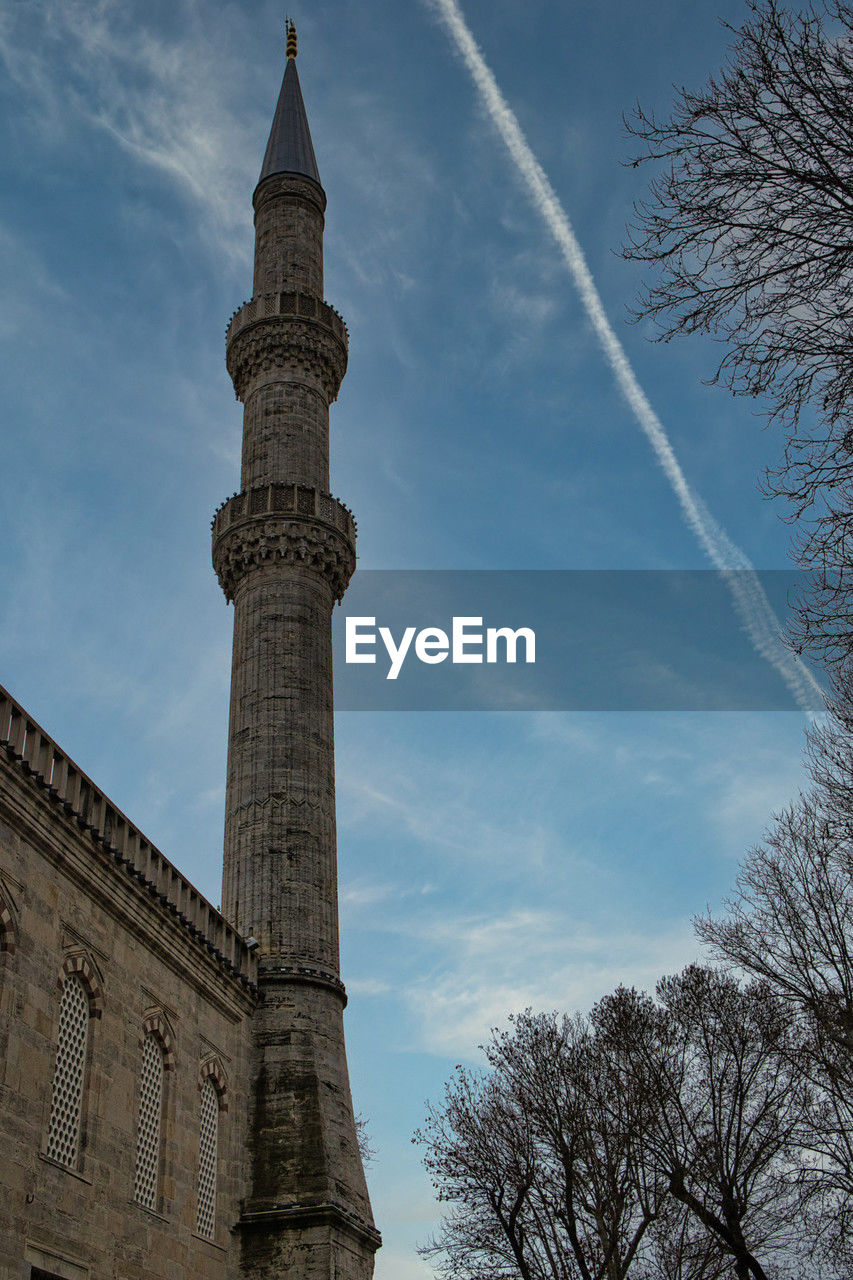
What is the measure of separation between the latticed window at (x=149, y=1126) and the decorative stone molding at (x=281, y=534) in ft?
40.8

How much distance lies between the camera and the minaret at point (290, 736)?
2012 cm

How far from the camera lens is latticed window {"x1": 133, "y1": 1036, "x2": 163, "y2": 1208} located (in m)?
16.2

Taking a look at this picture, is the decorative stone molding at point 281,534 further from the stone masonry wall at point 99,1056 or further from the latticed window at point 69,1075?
the latticed window at point 69,1075

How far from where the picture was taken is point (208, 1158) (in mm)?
18984

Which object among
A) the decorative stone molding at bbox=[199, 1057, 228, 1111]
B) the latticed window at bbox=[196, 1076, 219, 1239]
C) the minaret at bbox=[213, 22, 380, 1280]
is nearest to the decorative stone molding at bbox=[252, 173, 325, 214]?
the minaret at bbox=[213, 22, 380, 1280]

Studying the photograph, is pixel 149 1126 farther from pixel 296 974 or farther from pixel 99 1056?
pixel 296 974

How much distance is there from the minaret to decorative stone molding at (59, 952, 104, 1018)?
6.20 m

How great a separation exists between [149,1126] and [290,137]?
2716 cm

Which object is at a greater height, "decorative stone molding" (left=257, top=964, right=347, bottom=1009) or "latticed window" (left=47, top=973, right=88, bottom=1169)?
"decorative stone molding" (left=257, top=964, right=347, bottom=1009)

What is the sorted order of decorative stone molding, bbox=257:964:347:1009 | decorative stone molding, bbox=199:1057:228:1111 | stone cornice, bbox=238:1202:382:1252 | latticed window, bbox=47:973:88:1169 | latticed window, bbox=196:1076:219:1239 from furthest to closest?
decorative stone molding, bbox=257:964:347:1009
stone cornice, bbox=238:1202:382:1252
decorative stone molding, bbox=199:1057:228:1111
latticed window, bbox=196:1076:219:1239
latticed window, bbox=47:973:88:1169

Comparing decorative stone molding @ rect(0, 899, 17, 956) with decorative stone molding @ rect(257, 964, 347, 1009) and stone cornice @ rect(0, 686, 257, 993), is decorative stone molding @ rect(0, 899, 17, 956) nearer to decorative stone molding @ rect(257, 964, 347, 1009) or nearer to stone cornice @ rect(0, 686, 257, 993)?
stone cornice @ rect(0, 686, 257, 993)

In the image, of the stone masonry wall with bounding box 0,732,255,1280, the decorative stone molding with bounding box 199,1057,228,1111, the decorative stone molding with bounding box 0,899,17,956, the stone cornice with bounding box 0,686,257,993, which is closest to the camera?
the stone masonry wall with bounding box 0,732,255,1280

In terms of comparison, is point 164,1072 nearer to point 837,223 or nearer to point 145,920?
point 145,920

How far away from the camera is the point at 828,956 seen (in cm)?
1878
